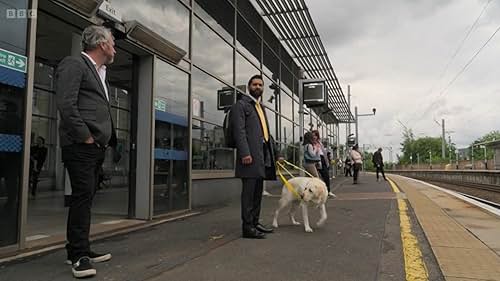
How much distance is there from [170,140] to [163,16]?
8.24ft

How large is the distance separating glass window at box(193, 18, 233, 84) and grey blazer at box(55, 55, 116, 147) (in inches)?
234

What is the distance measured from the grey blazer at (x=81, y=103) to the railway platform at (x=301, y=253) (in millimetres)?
1258

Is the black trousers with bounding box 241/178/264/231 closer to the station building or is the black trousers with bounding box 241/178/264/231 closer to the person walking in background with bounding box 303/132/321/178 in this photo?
the station building

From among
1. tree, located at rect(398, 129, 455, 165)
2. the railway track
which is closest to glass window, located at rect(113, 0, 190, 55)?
the railway track

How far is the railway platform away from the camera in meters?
3.76

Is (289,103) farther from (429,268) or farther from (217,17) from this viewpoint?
(429,268)

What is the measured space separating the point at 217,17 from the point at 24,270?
29.5ft

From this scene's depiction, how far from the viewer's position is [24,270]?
3867 mm

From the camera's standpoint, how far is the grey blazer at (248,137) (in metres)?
5.40

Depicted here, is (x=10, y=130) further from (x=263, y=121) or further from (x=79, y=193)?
(x=263, y=121)

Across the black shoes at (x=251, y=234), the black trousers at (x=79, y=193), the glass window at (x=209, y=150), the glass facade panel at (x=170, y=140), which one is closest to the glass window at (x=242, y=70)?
the glass window at (x=209, y=150)

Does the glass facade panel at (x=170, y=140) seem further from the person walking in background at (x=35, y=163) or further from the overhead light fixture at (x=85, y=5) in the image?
the person walking in background at (x=35, y=163)

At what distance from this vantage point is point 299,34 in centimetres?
1708

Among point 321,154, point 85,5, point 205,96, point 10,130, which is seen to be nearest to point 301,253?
point 10,130
